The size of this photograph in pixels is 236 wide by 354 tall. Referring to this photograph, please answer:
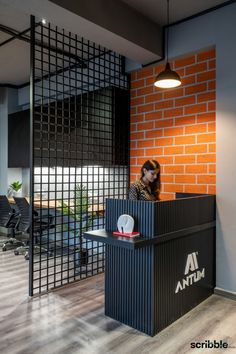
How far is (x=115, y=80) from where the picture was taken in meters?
4.11

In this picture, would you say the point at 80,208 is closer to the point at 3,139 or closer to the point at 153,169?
the point at 153,169

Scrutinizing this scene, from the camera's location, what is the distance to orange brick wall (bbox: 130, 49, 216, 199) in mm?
3275

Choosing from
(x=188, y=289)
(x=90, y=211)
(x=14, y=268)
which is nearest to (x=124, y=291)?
(x=188, y=289)

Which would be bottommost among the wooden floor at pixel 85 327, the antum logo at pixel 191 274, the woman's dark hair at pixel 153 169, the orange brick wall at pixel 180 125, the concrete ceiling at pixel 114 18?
the wooden floor at pixel 85 327

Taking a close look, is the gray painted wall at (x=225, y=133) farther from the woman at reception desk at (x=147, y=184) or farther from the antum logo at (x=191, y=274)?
the woman at reception desk at (x=147, y=184)

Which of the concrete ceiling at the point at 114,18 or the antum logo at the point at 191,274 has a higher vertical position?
the concrete ceiling at the point at 114,18

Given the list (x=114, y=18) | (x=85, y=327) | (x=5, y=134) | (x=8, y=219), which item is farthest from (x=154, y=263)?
(x=5, y=134)

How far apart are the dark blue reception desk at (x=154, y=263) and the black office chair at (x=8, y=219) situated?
309cm

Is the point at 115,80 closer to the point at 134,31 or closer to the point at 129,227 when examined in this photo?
the point at 134,31

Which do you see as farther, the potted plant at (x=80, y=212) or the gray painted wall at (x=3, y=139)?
the gray painted wall at (x=3, y=139)

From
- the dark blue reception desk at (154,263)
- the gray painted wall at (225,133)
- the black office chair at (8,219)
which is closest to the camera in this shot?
the dark blue reception desk at (154,263)

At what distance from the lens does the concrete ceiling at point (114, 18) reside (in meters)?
2.52

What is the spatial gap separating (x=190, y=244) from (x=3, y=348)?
1.77 meters

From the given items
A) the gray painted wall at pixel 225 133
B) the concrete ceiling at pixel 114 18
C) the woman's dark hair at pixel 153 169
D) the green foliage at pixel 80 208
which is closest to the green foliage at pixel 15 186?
the green foliage at pixel 80 208
